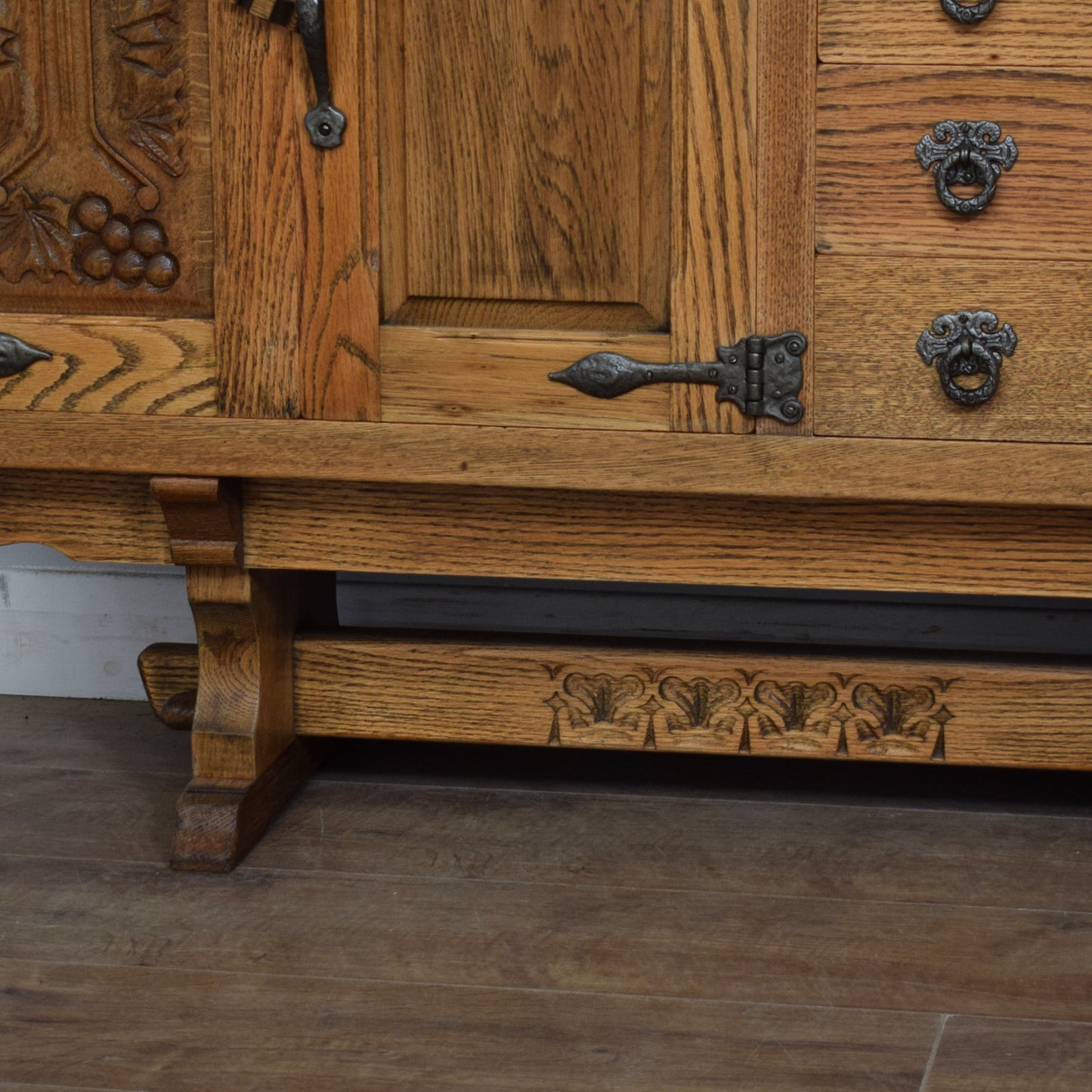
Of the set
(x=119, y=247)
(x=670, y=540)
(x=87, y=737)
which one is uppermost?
(x=119, y=247)

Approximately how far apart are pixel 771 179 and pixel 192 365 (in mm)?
519

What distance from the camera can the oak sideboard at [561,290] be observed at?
1.09 meters

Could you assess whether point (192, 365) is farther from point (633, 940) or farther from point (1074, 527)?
point (1074, 527)

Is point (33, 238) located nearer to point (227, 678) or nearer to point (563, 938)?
point (227, 678)

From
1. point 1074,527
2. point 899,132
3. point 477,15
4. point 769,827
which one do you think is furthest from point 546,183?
point 769,827

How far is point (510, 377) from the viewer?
115 cm

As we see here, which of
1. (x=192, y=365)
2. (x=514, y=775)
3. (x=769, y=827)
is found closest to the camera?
(x=192, y=365)

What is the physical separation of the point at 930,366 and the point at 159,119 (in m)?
0.69

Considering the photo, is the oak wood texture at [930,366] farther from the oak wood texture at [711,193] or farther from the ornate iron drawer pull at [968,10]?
the ornate iron drawer pull at [968,10]

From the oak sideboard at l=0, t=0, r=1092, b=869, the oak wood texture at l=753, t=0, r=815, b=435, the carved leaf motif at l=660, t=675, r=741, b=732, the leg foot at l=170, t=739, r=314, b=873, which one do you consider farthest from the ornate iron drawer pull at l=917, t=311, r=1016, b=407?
the leg foot at l=170, t=739, r=314, b=873

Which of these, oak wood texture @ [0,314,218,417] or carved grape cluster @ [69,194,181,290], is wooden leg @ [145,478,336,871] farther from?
carved grape cluster @ [69,194,181,290]

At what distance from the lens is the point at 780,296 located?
3.66 ft

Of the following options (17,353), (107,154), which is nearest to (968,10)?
(107,154)

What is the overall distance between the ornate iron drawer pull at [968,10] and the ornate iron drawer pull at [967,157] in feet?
0.26
